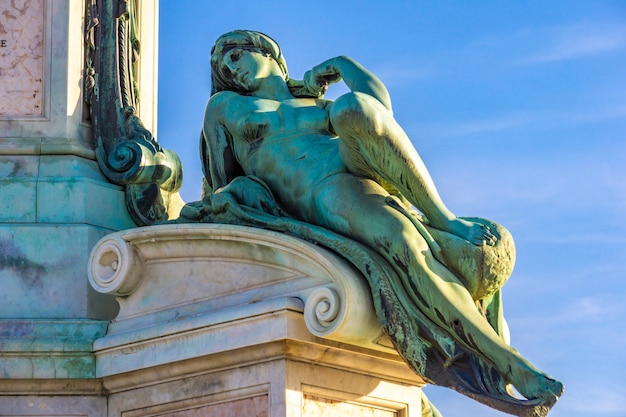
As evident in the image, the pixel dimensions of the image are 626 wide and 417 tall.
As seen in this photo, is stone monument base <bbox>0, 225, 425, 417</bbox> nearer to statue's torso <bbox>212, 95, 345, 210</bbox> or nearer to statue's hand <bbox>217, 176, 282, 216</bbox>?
statue's hand <bbox>217, 176, 282, 216</bbox>

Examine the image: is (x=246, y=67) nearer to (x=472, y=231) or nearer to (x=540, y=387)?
(x=472, y=231)

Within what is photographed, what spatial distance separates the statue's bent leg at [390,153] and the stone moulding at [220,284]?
0.65 meters

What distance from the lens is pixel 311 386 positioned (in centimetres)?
982

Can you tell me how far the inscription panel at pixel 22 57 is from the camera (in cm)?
1166

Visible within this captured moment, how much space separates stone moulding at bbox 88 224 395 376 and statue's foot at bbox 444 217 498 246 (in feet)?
2.20

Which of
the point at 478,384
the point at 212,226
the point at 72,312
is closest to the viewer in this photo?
the point at 478,384

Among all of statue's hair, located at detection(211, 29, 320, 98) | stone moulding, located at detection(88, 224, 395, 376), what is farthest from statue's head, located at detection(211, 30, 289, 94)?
stone moulding, located at detection(88, 224, 395, 376)

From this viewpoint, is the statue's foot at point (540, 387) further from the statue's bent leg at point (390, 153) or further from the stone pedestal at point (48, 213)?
the stone pedestal at point (48, 213)

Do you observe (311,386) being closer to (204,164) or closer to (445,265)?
(445,265)

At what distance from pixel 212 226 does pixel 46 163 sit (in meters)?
1.81

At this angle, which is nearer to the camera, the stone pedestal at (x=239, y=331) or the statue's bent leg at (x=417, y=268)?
the statue's bent leg at (x=417, y=268)

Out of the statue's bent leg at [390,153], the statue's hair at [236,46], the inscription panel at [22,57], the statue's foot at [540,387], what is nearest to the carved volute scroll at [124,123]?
the inscription panel at [22,57]

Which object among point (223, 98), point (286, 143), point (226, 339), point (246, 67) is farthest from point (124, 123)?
point (226, 339)

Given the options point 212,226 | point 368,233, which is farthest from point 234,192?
point 368,233
